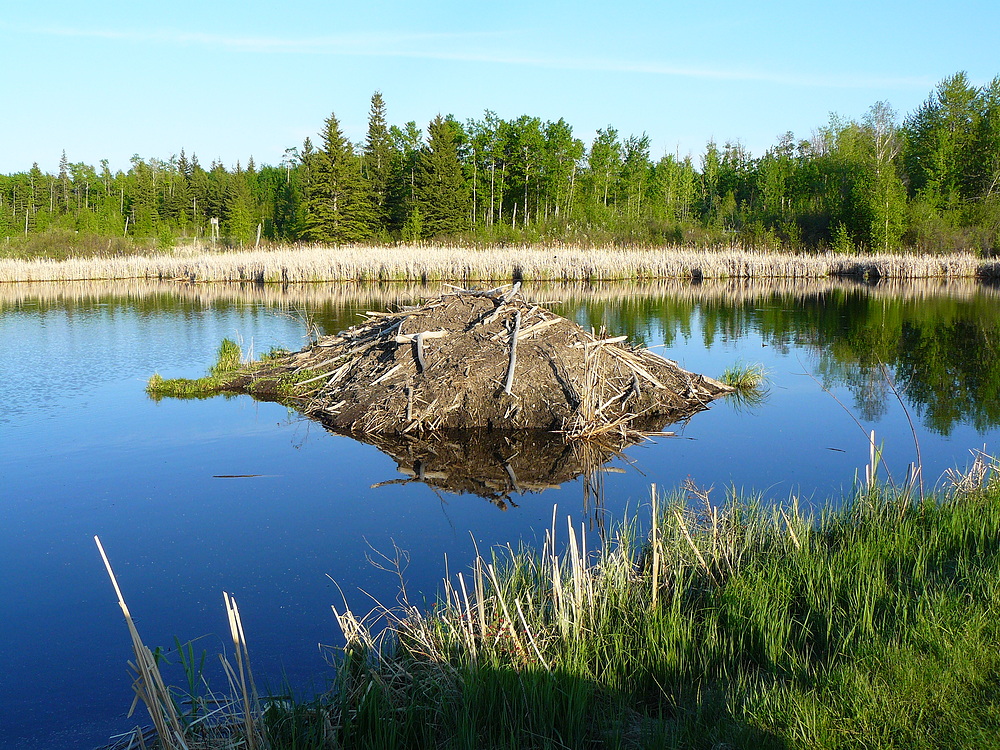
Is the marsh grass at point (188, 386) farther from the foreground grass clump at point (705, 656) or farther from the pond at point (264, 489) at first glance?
the foreground grass clump at point (705, 656)

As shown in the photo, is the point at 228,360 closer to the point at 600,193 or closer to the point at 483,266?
the point at 483,266

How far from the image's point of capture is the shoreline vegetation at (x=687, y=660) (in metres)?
3.54

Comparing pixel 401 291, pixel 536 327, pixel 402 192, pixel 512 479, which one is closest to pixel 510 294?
pixel 536 327

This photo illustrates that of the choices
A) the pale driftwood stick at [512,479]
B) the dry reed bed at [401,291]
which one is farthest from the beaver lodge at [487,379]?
the dry reed bed at [401,291]

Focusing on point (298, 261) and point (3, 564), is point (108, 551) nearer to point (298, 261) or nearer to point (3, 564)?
point (3, 564)

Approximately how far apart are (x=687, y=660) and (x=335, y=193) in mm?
55009

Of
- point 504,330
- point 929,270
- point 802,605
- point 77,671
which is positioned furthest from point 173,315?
point 929,270

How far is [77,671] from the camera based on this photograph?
4.79m

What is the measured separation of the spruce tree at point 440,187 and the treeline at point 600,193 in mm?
102

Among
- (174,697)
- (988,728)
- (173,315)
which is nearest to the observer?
(988,728)

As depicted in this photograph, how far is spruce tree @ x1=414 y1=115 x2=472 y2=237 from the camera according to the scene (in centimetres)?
5672

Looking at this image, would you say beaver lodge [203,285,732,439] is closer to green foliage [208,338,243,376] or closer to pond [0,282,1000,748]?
pond [0,282,1000,748]

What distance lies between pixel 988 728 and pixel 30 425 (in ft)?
37.4

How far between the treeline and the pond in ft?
112
